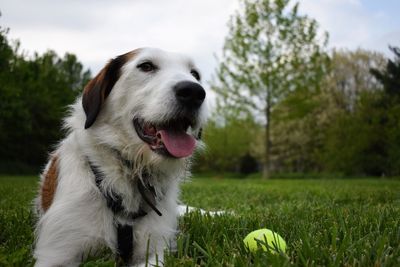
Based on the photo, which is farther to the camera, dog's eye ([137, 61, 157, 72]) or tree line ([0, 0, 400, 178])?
tree line ([0, 0, 400, 178])

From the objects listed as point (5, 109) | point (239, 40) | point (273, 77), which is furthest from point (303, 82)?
point (5, 109)

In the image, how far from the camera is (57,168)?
11.1 feet

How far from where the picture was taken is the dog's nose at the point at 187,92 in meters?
3.12

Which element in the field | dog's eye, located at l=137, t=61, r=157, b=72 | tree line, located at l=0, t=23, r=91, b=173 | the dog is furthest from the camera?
tree line, located at l=0, t=23, r=91, b=173

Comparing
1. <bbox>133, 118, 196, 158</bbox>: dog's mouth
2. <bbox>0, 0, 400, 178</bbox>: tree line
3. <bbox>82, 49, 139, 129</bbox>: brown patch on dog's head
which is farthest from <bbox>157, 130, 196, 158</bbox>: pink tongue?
<bbox>0, 0, 400, 178</bbox>: tree line

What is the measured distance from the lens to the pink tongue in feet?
10.2

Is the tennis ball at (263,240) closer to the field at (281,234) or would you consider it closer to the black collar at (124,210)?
the field at (281,234)

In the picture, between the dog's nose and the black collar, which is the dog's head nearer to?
the dog's nose

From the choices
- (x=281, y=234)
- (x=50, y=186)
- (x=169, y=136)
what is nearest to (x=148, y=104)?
(x=169, y=136)

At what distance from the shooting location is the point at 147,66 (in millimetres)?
3559

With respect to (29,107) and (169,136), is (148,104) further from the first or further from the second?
(29,107)

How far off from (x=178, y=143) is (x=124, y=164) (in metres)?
0.47

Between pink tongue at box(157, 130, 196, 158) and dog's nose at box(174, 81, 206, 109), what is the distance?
0.27 m

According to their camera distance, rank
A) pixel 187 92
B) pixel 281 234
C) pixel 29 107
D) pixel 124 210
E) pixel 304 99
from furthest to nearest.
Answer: pixel 29 107 < pixel 304 99 < pixel 281 234 < pixel 187 92 < pixel 124 210
